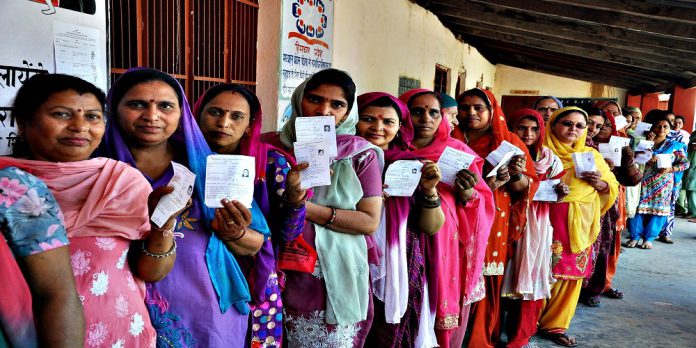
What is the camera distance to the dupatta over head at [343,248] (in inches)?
84.0

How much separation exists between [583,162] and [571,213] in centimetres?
39

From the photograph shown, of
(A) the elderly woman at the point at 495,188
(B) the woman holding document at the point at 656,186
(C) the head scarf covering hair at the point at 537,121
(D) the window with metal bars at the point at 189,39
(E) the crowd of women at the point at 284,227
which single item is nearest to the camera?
(E) the crowd of women at the point at 284,227

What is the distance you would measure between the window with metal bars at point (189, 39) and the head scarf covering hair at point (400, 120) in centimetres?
148

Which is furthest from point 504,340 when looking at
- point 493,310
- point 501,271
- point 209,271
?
point 209,271

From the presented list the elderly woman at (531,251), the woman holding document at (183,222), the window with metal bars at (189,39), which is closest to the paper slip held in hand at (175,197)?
the woman holding document at (183,222)

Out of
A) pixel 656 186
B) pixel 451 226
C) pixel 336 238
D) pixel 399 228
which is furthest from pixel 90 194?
pixel 656 186

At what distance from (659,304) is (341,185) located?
4218 mm

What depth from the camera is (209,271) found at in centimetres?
168

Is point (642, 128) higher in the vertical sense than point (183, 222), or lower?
higher

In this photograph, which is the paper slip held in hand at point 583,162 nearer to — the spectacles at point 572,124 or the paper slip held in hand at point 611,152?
the spectacles at point 572,124

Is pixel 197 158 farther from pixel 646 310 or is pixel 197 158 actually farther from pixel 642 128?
pixel 642 128

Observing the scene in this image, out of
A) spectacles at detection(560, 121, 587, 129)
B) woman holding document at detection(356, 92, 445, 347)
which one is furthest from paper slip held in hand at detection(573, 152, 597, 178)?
woman holding document at detection(356, 92, 445, 347)

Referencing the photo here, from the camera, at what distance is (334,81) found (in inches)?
88.8

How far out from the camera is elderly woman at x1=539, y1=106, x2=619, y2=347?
3.74 metres
